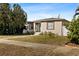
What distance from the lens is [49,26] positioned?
14.3m

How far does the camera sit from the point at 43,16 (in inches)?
525

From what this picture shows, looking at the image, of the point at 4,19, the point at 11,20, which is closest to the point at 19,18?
the point at 11,20

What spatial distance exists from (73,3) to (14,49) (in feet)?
11.6

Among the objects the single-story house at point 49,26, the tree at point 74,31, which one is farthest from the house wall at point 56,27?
the tree at point 74,31

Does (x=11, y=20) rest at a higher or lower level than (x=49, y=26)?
higher

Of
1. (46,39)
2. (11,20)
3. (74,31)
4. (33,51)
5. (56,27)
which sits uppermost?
(11,20)

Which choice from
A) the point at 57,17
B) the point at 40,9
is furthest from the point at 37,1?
the point at 57,17

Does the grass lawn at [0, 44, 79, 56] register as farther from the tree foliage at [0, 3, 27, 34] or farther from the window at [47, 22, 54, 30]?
the window at [47, 22, 54, 30]

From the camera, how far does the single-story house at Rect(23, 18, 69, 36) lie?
13734 mm

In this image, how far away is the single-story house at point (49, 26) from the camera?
13.7m

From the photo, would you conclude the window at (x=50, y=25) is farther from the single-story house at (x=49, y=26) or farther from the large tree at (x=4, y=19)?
the large tree at (x=4, y=19)

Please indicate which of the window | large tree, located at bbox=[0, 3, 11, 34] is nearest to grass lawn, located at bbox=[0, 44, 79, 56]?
large tree, located at bbox=[0, 3, 11, 34]

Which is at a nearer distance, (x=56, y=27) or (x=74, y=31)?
(x=56, y=27)

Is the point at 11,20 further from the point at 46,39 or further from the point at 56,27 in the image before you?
the point at 56,27
